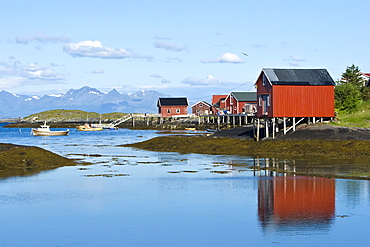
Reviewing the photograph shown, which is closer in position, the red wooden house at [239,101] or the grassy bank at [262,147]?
the grassy bank at [262,147]

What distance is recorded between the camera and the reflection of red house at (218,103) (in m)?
117

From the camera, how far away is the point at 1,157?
3794 cm

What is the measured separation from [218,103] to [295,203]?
103 metres

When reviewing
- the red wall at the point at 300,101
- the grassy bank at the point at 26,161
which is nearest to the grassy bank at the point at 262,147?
the red wall at the point at 300,101

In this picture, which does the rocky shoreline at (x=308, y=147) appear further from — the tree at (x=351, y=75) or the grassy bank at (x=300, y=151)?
the tree at (x=351, y=75)

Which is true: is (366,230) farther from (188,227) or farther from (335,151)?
(335,151)

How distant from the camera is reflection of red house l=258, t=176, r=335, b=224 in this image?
20.8m

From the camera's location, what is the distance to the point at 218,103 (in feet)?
414

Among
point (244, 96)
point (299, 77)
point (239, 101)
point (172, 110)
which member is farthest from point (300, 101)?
point (172, 110)

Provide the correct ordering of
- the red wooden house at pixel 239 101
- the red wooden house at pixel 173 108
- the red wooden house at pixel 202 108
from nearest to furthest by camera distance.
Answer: the red wooden house at pixel 239 101, the red wooden house at pixel 202 108, the red wooden house at pixel 173 108

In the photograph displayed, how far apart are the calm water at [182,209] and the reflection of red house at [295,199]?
4 centimetres

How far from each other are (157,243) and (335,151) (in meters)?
28.5

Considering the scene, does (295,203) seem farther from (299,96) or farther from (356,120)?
(299,96)

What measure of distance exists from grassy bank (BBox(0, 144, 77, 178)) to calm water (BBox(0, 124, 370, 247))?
87.8 inches
